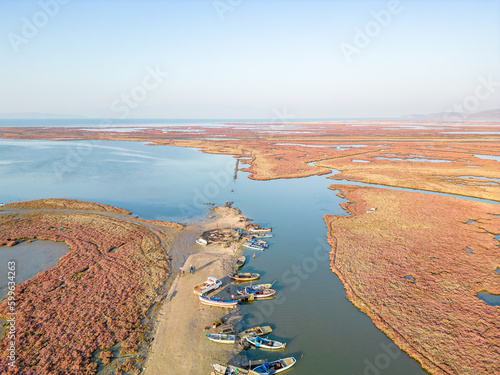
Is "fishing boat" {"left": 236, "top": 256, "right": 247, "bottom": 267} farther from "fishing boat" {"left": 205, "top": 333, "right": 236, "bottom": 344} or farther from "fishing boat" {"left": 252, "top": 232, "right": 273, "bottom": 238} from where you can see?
"fishing boat" {"left": 205, "top": 333, "right": 236, "bottom": 344}

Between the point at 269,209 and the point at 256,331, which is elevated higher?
the point at 269,209

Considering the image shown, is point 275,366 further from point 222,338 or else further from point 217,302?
point 217,302

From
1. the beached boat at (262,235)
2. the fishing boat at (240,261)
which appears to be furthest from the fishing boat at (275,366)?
the beached boat at (262,235)

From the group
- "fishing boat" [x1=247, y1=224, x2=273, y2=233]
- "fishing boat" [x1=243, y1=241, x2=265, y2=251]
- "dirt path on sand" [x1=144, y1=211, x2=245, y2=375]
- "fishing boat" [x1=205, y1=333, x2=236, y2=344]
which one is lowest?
"dirt path on sand" [x1=144, y1=211, x2=245, y2=375]

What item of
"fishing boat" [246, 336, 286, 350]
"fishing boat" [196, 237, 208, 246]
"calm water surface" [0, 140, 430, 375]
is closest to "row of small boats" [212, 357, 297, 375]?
"calm water surface" [0, 140, 430, 375]

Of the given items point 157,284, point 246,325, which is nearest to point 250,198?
point 157,284

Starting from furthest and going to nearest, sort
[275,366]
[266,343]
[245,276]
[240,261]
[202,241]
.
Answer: [202,241]
[240,261]
[245,276]
[266,343]
[275,366]

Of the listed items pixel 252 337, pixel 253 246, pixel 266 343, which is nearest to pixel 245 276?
pixel 253 246
